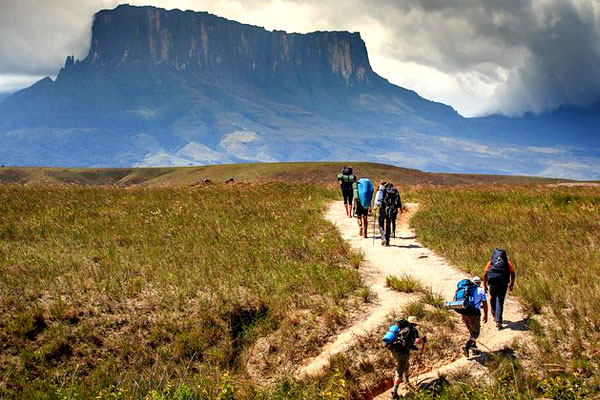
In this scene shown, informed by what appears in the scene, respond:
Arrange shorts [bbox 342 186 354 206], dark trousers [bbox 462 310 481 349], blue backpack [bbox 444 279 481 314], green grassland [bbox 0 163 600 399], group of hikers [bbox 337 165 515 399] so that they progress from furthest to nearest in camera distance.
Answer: shorts [bbox 342 186 354 206] → dark trousers [bbox 462 310 481 349] → blue backpack [bbox 444 279 481 314] → green grassland [bbox 0 163 600 399] → group of hikers [bbox 337 165 515 399]

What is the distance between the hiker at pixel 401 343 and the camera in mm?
8625

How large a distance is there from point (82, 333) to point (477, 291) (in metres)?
8.48

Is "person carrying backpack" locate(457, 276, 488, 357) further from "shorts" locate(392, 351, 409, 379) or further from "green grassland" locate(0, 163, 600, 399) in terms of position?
"shorts" locate(392, 351, 409, 379)

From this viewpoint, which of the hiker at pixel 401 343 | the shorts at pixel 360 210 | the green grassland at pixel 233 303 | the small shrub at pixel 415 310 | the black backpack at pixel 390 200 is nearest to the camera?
the hiker at pixel 401 343

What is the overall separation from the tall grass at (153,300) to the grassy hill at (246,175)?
6861 centimetres

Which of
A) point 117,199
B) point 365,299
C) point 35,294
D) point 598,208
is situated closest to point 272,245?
point 365,299

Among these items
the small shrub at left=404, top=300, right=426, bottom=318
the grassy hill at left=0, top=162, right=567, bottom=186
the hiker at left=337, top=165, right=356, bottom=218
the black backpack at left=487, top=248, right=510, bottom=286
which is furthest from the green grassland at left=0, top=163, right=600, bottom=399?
the grassy hill at left=0, top=162, right=567, bottom=186

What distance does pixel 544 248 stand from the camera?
15.2 meters

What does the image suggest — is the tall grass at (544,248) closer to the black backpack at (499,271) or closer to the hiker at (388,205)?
the black backpack at (499,271)

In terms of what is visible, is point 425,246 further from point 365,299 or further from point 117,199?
point 117,199

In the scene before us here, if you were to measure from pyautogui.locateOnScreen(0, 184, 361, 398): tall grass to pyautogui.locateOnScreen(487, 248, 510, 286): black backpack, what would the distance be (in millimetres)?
3552

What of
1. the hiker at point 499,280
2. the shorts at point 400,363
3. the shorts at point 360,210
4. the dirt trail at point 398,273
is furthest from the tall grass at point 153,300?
the hiker at point 499,280

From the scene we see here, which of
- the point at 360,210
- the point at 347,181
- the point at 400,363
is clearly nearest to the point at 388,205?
the point at 360,210

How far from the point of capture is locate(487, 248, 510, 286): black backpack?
10.4 metres
